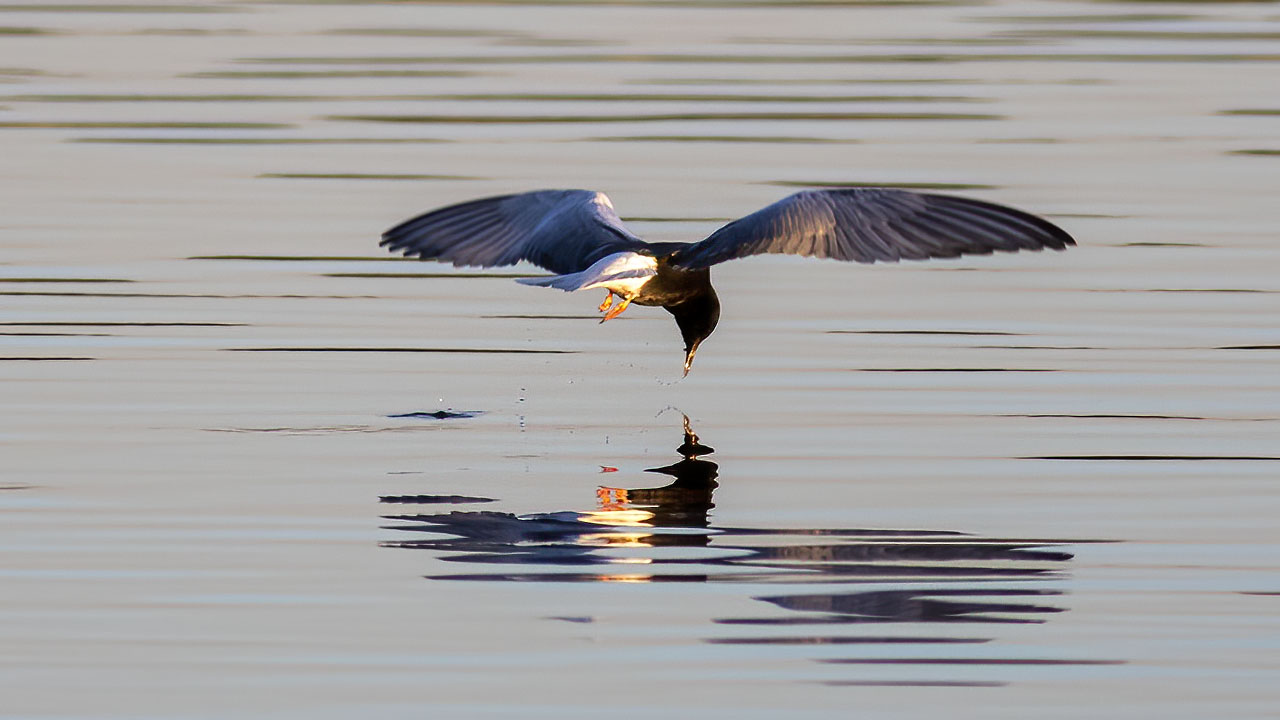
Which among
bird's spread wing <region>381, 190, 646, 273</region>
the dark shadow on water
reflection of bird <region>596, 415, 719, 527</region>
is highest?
bird's spread wing <region>381, 190, 646, 273</region>

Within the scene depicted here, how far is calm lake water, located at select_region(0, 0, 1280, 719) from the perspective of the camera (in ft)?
21.7

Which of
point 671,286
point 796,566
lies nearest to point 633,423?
point 671,286

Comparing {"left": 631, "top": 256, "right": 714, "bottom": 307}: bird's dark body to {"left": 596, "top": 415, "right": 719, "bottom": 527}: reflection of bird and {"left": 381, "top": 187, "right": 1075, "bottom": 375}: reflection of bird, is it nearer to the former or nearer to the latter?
{"left": 381, "top": 187, "right": 1075, "bottom": 375}: reflection of bird

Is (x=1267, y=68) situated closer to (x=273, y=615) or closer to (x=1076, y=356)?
(x=1076, y=356)

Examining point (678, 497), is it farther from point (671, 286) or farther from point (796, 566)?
point (671, 286)

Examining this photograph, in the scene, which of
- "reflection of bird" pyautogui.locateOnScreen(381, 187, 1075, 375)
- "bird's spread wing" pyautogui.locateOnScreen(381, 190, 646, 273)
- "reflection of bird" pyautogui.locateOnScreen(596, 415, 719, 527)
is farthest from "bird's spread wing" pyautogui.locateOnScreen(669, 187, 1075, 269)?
"bird's spread wing" pyautogui.locateOnScreen(381, 190, 646, 273)

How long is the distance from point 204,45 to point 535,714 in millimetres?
17732

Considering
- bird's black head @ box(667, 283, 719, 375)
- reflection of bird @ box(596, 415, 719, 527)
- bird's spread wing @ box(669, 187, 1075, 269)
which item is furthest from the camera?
bird's black head @ box(667, 283, 719, 375)

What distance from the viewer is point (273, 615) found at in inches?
276

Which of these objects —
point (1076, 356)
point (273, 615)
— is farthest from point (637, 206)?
point (273, 615)

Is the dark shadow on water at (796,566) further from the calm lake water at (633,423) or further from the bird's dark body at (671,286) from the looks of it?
the bird's dark body at (671,286)

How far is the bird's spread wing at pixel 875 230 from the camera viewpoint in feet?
29.9

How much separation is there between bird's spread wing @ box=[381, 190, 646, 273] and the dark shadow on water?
206 cm

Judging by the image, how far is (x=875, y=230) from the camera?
30.6ft
